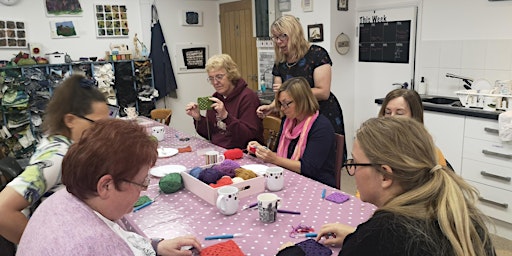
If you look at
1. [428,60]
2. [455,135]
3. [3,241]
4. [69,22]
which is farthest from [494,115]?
[69,22]

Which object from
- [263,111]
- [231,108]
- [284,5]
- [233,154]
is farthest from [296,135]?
[284,5]

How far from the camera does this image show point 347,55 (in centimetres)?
432

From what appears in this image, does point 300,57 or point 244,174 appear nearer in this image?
point 244,174

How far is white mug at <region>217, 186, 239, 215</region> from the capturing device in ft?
5.09

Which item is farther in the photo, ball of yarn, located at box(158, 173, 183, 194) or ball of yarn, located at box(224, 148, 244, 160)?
ball of yarn, located at box(224, 148, 244, 160)

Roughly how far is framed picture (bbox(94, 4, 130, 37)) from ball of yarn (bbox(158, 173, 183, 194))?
394 cm

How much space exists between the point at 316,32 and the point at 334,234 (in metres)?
3.22

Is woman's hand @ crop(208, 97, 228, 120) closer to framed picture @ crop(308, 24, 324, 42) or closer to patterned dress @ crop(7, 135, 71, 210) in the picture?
patterned dress @ crop(7, 135, 71, 210)

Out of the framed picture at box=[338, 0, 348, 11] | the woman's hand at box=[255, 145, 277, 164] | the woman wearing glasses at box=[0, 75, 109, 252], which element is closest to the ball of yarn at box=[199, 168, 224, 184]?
the woman's hand at box=[255, 145, 277, 164]

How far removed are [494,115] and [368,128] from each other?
223cm

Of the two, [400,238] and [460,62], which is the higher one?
[460,62]

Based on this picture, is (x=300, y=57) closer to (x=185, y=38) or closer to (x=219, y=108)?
(x=219, y=108)

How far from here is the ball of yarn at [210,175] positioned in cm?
177

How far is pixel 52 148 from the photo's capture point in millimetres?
1457
